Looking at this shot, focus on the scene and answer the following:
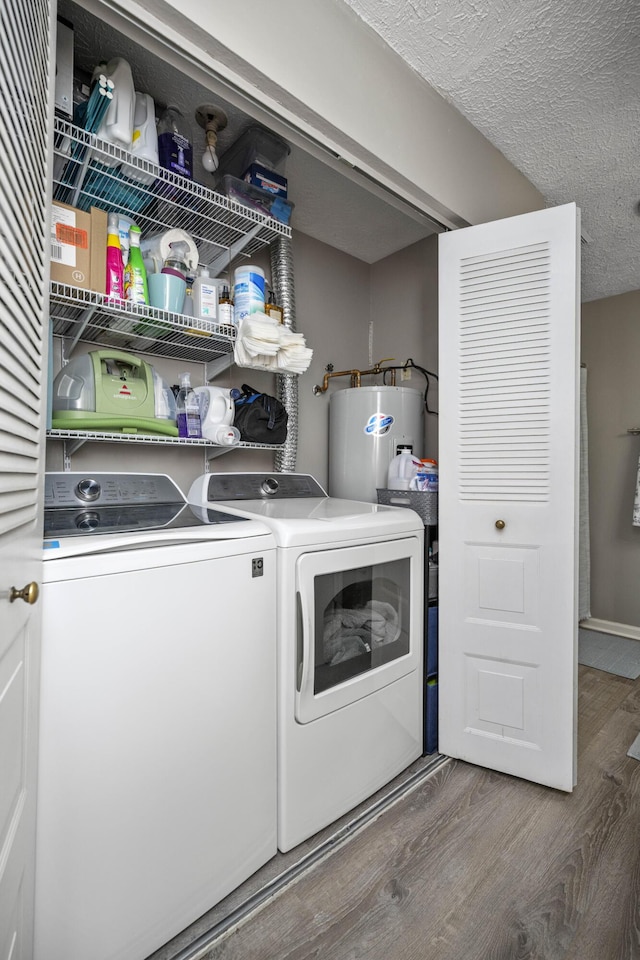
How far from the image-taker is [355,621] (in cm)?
176

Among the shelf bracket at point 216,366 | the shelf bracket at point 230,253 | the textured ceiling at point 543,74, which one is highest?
the textured ceiling at point 543,74

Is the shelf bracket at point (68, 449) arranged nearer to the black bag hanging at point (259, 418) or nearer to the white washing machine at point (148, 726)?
the white washing machine at point (148, 726)

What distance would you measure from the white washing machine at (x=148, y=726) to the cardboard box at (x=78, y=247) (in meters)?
0.71

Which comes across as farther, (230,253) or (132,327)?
(230,253)

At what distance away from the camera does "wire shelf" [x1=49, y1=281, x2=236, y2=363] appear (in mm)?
1517

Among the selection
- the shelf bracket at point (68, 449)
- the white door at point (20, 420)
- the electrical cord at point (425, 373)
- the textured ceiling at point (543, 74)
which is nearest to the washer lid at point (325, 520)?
the shelf bracket at point (68, 449)

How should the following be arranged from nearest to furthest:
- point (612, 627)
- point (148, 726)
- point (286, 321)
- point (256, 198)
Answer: point (148, 726) → point (256, 198) → point (286, 321) → point (612, 627)

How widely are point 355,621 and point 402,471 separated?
779 mm

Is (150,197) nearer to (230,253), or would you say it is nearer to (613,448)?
(230,253)

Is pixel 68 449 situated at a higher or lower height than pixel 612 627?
higher

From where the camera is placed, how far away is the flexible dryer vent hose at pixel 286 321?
90.0 inches

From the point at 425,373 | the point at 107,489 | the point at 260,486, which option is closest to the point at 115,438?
the point at 107,489

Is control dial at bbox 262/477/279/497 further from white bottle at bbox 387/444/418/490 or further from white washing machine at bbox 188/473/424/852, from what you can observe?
white bottle at bbox 387/444/418/490

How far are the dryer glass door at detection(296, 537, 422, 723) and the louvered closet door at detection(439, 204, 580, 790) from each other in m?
0.21
